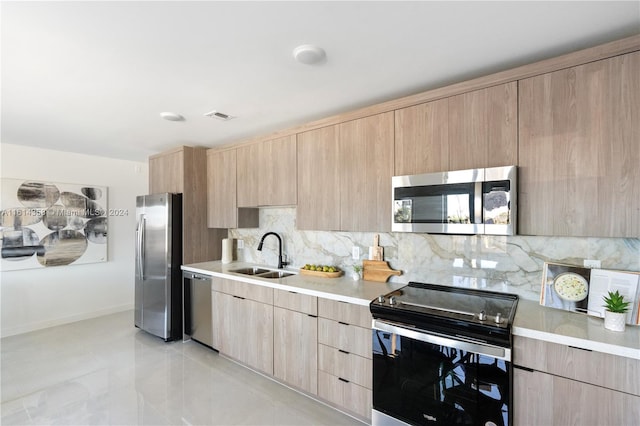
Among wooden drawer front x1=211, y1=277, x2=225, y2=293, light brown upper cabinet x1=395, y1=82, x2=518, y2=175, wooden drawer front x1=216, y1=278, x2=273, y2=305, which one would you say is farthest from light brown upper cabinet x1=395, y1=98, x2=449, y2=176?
wooden drawer front x1=211, y1=277, x2=225, y2=293

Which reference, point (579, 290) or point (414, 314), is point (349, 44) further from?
point (579, 290)

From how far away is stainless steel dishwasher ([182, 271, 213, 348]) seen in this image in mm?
3254

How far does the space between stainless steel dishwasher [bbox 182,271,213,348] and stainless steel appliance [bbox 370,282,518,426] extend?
Result: 80.1 inches

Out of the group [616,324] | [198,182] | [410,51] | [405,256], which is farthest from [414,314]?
[198,182]

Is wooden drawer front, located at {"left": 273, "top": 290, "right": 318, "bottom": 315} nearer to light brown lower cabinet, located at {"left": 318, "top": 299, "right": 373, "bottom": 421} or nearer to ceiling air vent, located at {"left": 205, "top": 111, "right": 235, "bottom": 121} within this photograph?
light brown lower cabinet, located at {"left": 318, "top": 299, "right": 373, "bottom": 421}

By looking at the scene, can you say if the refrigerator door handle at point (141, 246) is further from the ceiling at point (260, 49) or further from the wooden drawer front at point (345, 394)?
the wooden drawer front at point (345, 394)

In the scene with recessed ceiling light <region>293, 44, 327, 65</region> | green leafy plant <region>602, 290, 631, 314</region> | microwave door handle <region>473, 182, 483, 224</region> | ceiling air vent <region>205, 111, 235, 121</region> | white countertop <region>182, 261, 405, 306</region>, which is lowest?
white countertop <region>182, 261, 405, 306</region>

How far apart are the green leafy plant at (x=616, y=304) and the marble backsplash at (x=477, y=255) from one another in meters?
0.34

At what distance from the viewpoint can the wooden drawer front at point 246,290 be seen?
2670 mm

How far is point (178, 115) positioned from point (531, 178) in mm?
2825

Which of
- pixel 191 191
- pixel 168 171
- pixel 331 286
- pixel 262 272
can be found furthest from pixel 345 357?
pixel 168 171

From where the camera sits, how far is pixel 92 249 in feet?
14.3

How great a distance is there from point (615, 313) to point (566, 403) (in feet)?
1.64

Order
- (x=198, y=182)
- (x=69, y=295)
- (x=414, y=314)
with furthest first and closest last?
(x=69, y=295) → (x=198, y=182) → (x=414, y=314)
